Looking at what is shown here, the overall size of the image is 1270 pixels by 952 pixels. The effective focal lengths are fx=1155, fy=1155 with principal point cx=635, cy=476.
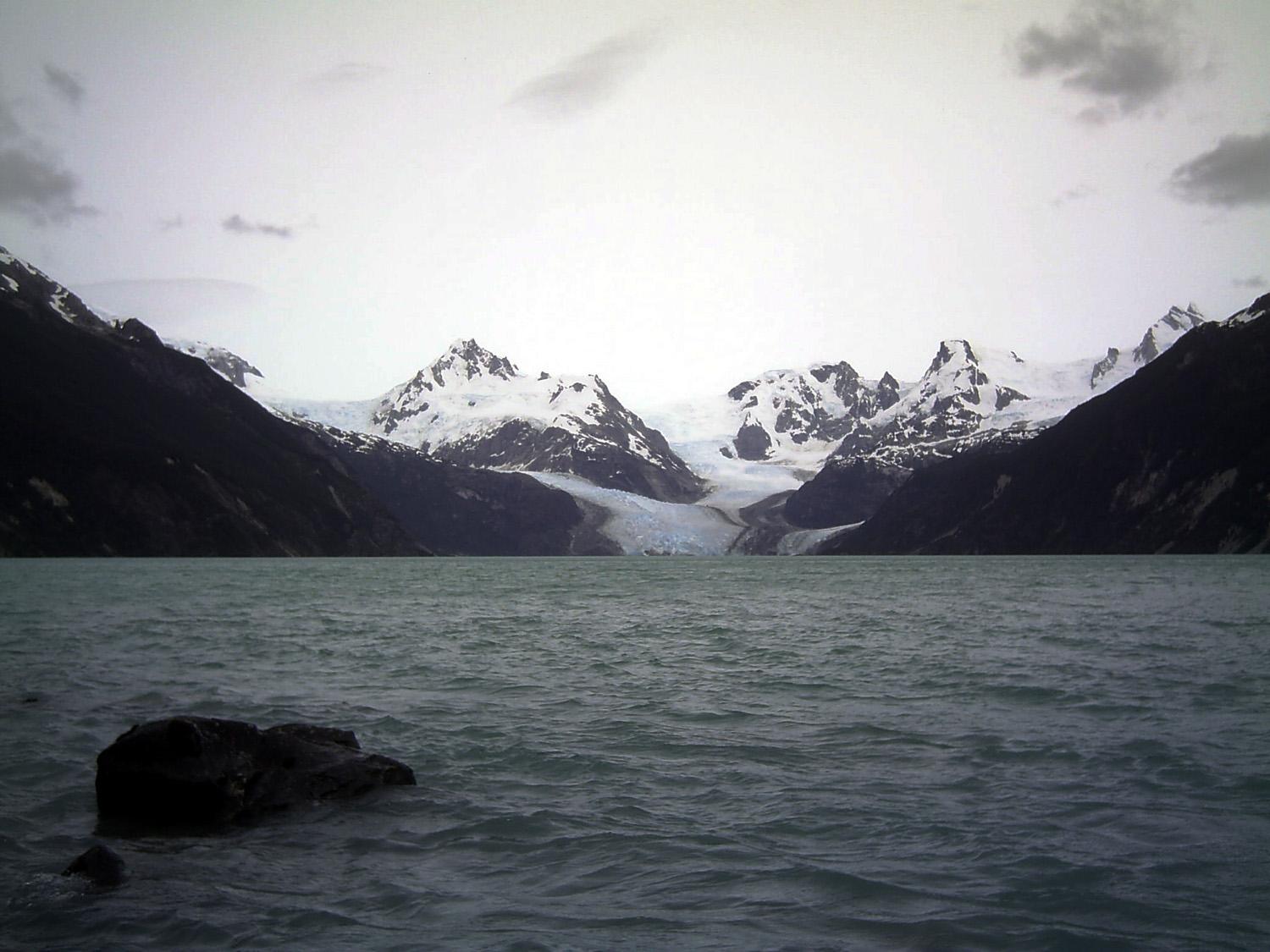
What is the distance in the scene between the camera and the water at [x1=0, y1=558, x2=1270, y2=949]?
41.3 ft

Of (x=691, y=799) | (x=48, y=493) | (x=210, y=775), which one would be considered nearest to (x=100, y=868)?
(x=210, y=775)

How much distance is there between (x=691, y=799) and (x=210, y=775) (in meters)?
7.38

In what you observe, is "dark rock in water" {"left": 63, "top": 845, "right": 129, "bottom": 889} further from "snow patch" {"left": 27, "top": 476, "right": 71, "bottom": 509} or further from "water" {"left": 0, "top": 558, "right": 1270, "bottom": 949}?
"snow patch" {"left": 27, "top": 476, "right": 71, "bottom": 509}

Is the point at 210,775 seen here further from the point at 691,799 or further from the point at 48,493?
the point at 48,493

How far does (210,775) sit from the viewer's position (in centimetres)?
1748

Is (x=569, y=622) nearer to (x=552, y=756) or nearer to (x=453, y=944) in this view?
(x=552, y=756)

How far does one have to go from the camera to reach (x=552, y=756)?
21.9 m

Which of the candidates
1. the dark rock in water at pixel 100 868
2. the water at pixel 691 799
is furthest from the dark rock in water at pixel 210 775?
the dark rock in water at pixel 100 868

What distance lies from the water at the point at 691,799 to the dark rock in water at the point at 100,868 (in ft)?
0.99

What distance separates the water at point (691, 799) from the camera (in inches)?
495

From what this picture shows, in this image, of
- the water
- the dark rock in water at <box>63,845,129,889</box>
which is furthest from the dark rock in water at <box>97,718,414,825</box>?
the dark rock in water at <box>63,845,129,889</box>

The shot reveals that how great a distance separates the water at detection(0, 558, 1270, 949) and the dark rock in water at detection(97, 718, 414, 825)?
0.53 m

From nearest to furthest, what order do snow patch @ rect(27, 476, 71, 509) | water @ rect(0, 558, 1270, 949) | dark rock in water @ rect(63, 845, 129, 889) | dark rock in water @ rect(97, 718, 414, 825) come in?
water @ rect(0, 558, 1270, 949) < dark rock in water @ rect(63, 845, 129, 889) < dark rock in water @ rect(97, 718, 414, 825) < snow patch @ rect(27, 476, 71, 509)

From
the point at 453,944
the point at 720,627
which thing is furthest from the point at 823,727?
the point at 720,627
